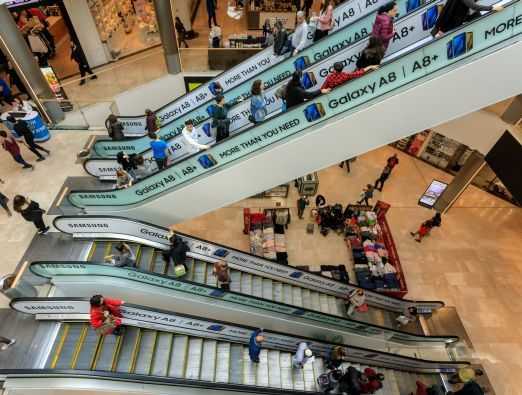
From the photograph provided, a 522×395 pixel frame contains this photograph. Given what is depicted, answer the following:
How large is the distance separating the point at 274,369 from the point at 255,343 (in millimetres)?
1319

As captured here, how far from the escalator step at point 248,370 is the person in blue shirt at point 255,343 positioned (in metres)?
0.18

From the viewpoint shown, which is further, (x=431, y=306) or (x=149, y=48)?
(x=149, y=48)

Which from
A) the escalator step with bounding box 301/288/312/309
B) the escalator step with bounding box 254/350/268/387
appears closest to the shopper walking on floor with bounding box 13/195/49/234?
the escalator step with bounding box 254/350/268/387

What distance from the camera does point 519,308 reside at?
34.2ft

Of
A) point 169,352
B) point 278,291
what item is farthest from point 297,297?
point 169,352

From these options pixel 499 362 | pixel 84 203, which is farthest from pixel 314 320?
pixel 84 203

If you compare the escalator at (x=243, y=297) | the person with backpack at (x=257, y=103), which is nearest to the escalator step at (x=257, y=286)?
the escalator at (x=243, y=297)

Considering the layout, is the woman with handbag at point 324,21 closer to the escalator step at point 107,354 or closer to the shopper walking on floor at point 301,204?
the shopper walking on floor at point 301,204

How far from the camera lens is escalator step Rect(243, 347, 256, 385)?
704cm

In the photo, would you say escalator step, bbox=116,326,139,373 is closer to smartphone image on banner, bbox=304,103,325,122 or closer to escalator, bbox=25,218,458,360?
escalator, bbox=25,218,458,360

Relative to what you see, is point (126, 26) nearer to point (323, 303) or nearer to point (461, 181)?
point (323, 303)

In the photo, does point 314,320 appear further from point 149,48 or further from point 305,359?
point 149,48

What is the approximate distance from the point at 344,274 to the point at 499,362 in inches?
187

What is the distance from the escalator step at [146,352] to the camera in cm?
622
